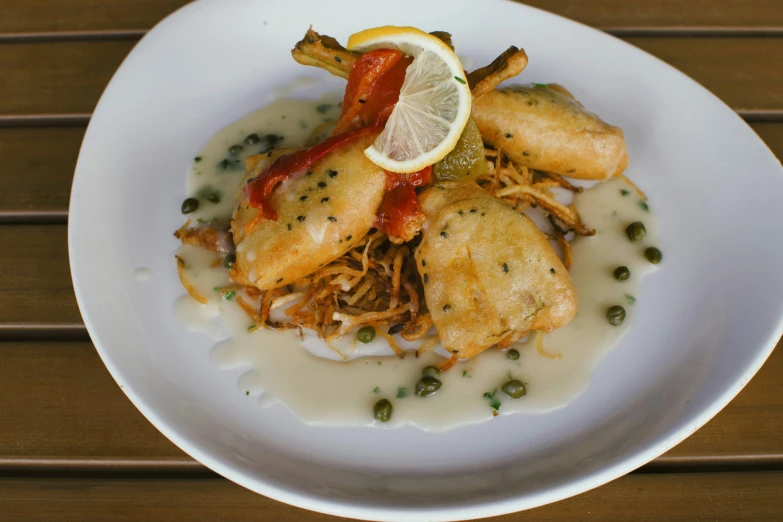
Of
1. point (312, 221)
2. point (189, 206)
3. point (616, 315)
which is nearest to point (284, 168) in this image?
point (312, 221)

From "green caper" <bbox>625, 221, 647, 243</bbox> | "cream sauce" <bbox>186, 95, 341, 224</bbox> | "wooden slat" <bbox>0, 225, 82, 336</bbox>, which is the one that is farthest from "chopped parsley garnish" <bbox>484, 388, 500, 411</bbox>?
"wooden slat" <bbox>0, 225, 82, 336</bbox>

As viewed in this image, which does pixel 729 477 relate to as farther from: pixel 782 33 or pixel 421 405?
pixel 782 33

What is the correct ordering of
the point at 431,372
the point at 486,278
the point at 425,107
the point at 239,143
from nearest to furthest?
1. the point at 425,107
2. the point at 486,278
3. the point at 431,372
4. the point at 239,143

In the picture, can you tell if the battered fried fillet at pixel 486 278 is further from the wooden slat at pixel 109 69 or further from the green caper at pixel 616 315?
the wooden slat at pixel 109 69

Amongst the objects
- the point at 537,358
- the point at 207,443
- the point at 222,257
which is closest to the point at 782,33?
the point at 537,358

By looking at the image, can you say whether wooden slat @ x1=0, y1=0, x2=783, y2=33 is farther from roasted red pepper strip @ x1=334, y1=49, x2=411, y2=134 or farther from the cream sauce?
roasted red pepper strip @ x1=334, y1=49, x2=411, y2=134

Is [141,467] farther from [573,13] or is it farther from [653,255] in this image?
[573,13]
